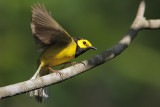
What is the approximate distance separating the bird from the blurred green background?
1.24 m

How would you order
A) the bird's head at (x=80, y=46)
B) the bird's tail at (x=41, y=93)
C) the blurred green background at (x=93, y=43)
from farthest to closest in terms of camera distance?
1. the blurred green background at (x=93, y=43)
2. the bird's tail at (x=41, y=93)
3. the bird's head at (x=80, y=46)

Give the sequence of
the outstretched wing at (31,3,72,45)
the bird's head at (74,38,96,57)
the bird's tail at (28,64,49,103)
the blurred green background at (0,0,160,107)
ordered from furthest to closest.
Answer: the blurred green background at (0,0,160,107), the bird's tail at (28,64,49,103), the bird's head at (74,38,96,57), the outstretched wing at (31,3,72,45)

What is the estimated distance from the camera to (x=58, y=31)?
5027 millimetres

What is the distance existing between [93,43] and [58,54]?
1.90 metres

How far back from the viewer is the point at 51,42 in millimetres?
5359

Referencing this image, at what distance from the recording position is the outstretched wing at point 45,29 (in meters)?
4.84

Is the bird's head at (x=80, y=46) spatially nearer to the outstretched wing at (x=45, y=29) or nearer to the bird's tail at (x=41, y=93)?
the outstretched wing at (x=45, y=29)

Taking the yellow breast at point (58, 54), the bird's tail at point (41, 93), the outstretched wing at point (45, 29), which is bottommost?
the bird's tail at point (41, 93)

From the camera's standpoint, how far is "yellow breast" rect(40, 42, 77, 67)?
5258 millimetres

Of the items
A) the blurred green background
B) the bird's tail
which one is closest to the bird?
the bird's tail

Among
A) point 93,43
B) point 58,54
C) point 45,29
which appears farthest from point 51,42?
point 93,43

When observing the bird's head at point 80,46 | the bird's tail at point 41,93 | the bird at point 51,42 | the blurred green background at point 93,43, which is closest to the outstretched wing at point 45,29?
the bird at point 51,42

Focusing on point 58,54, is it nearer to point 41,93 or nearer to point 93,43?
point 41,93

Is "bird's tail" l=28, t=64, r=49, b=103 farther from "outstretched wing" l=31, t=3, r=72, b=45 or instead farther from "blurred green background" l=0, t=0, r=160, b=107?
"blurred green background" l=0, t=0, r=160, b=107
